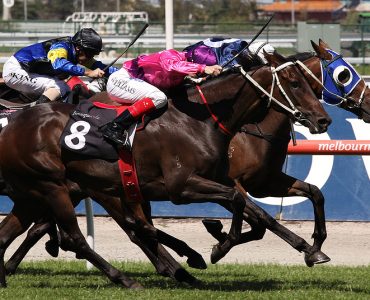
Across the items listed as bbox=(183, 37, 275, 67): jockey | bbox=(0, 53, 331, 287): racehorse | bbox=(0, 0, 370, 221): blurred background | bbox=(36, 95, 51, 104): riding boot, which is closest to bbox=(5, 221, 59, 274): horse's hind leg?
bbox=(0, 53, 331, 287): racehorse

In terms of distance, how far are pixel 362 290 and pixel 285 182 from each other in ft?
4.34

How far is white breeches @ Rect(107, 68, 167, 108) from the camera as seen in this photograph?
23.6ft

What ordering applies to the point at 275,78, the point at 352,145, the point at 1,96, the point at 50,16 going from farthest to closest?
the point at 50,16
the point at 352,145
the point at 1,96
the point at 275,78

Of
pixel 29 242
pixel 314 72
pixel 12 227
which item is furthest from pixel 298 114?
pixel 29 242

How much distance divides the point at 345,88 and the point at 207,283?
5.93 ft

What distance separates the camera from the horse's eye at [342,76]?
303 inches

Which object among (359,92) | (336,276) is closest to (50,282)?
(336,276)

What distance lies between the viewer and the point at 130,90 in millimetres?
7352

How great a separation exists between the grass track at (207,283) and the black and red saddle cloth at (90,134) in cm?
98

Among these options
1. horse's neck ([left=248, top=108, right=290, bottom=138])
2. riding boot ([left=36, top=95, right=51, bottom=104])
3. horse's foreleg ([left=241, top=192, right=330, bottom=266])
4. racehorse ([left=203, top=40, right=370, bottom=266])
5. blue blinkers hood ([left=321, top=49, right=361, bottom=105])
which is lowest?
horse's foreleg ([left=241, top=192, right=330, bottom=266])

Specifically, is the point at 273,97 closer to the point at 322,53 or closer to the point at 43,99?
the point at 322,53

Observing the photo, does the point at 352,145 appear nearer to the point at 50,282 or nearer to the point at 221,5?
the point at 50,282

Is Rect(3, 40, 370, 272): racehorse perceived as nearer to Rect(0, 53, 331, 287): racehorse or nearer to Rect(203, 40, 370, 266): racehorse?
Rect(203, 40, 370, 266): racehorse

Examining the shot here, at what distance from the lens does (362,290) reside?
24.1ft
